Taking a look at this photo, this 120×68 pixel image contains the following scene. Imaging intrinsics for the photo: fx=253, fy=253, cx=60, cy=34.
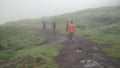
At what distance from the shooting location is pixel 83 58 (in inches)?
1561

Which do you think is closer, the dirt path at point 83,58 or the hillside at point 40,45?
the dirt path at point 83,58

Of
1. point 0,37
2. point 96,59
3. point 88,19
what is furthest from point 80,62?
point 88,19

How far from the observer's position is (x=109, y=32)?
6925 cm

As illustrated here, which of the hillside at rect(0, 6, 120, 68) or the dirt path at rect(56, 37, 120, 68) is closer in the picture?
the dirt path at rect(56, 37, 120, 68)

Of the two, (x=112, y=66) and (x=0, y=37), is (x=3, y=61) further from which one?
(x=0, y=37)

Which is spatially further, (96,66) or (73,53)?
(73,53)

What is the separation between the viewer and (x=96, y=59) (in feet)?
128

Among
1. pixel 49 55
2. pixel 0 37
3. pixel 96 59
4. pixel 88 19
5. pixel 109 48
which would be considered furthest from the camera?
pixel 88 19

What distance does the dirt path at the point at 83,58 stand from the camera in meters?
36.3

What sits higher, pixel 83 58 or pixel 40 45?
pixel 83 58

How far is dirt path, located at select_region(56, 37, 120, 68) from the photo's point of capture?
119ft

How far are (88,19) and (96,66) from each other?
70968 millimetres

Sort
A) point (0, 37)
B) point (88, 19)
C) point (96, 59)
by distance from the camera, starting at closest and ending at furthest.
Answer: point (96, 59), point (0, 37), point (88, 19)

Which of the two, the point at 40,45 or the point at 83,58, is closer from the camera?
the point at 83,58
